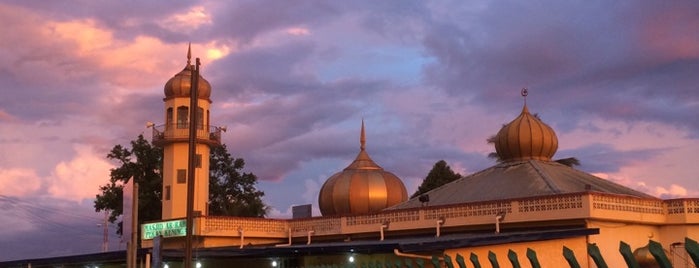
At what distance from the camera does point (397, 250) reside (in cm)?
1728

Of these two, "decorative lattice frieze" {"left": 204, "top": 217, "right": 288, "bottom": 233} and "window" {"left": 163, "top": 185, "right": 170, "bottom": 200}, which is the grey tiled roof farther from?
"window" {"left": 163, "top": 185, "right": 170, "bottom": 200}

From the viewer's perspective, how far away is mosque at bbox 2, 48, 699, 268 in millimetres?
19172

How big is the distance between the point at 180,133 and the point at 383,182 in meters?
9.40

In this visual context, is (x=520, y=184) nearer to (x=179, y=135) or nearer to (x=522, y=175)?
(x=522, y=175)

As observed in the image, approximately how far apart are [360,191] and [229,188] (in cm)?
1406

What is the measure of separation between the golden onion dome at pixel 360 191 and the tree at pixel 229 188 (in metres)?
10.9

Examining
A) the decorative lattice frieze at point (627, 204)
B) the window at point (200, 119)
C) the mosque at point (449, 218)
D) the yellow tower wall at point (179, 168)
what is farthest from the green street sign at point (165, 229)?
the decorative lattice frieze at point (627, 204)

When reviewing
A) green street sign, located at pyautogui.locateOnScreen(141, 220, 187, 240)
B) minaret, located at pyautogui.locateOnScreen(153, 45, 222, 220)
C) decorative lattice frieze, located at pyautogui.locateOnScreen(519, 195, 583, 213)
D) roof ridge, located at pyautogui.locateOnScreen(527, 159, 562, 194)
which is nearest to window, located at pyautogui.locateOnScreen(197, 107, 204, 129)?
minaret, located at pyautogui.locateOnScreen(153, 45, 222, 220)

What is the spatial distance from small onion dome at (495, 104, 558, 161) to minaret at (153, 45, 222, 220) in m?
14.0

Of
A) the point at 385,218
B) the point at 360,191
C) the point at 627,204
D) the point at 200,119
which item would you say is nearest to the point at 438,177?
the point at 360,191

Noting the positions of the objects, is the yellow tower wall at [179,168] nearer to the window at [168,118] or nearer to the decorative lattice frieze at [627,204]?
the window at [168,118]

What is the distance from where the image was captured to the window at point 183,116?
122 feet

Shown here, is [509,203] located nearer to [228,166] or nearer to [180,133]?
[180,133]

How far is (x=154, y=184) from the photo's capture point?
4444 centimetres
